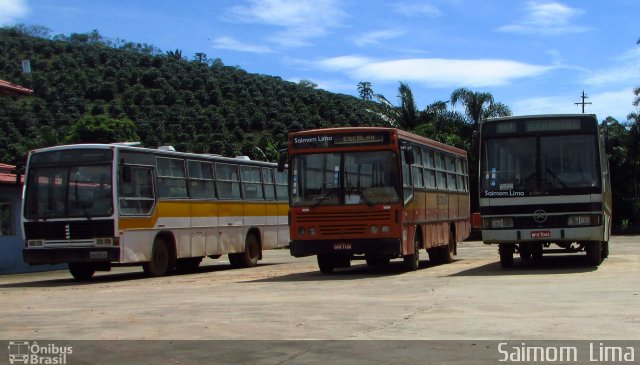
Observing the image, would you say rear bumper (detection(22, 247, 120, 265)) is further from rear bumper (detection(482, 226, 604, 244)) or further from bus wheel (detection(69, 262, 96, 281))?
rear bumper (detection(482, 226, 604, 244))

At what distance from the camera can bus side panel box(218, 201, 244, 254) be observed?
25258 mm

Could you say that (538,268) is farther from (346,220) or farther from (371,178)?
(346,220)

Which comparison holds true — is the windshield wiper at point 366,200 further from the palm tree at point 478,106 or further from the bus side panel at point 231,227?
the palm tree at point 478,106

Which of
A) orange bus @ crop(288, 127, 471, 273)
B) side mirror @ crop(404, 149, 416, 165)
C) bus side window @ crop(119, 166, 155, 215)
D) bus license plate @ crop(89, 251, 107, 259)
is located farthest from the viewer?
bus side window @ crop(119, 166, 155, 215)

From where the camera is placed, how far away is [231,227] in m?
25.8

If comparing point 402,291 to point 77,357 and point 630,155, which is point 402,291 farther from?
point 630,155

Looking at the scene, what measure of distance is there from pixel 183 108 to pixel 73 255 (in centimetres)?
6634

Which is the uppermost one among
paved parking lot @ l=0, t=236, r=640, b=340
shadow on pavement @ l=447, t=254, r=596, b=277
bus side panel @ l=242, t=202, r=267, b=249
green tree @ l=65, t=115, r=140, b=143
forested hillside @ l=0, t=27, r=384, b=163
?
forested hillside @ l=0, t=27, r=384, b=163

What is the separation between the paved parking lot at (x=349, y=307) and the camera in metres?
10.1

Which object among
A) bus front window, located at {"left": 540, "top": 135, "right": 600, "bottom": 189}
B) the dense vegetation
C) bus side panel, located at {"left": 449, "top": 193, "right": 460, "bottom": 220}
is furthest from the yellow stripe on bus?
the dense vegetation

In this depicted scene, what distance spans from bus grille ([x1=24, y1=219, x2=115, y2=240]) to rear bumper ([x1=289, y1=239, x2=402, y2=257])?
14.4 ft

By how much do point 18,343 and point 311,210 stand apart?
10264 mm

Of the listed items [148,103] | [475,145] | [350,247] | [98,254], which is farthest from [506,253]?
[148,103]

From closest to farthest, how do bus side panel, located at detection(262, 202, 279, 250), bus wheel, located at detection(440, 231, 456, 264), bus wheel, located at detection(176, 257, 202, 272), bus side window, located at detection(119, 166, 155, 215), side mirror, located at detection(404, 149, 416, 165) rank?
side mirror, located at detection(404, 149, 416, 165), bus side window, located at detection(119, 166, 155, 215), bus wheel, located at detection(440, 231, 456, 264), bus wheel, located at detection(176, 257, 202, 272), bus side panel, located at detection(262, 202, 279, 250)
